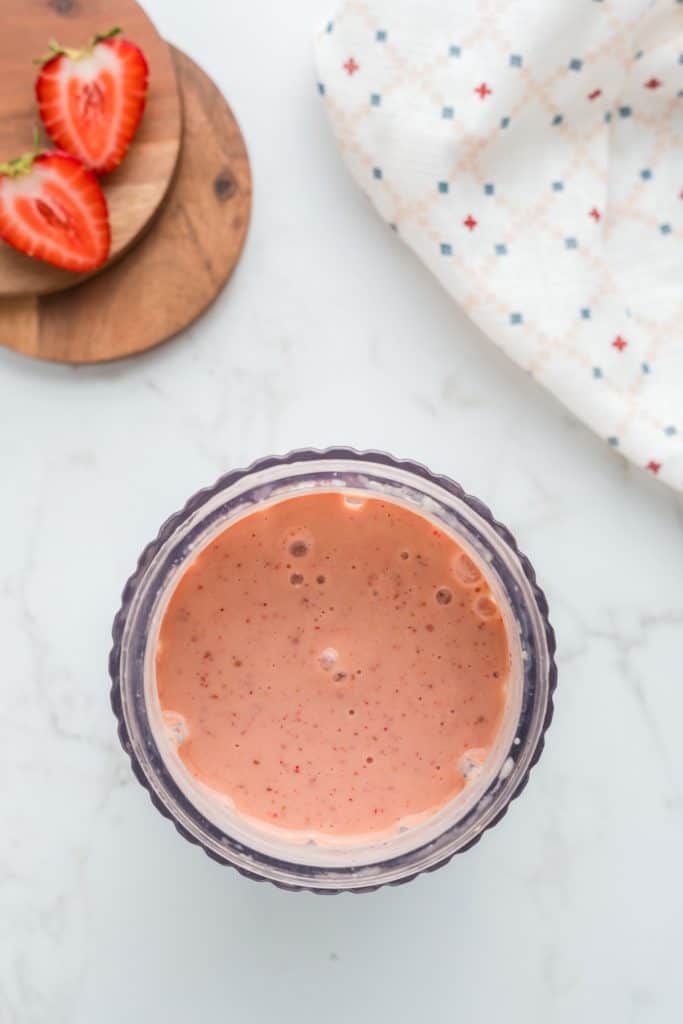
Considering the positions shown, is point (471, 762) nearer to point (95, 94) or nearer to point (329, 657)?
point (329, 657)

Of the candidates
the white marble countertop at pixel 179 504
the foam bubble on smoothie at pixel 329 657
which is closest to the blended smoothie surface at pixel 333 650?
the foam bubble on smoothie at pixel 329 657

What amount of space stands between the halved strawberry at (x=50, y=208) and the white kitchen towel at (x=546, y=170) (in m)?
0.22

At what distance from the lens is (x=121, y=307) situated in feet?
3.09

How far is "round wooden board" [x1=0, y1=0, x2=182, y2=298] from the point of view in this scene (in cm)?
92

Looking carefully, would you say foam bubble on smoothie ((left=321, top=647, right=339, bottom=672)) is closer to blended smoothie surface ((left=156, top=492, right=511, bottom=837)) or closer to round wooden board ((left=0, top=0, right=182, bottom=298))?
blended smoothie surface ((left=156, top=492, right=511, bottom=837))

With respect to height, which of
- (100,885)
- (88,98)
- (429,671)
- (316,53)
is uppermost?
(316,53)

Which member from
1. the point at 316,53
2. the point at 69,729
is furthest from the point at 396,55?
the point at 69,729

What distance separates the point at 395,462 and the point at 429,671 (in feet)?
0.57

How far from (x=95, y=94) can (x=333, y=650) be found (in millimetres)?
497

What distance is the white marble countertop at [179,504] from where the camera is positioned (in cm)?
98

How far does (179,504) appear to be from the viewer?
982 millimetres

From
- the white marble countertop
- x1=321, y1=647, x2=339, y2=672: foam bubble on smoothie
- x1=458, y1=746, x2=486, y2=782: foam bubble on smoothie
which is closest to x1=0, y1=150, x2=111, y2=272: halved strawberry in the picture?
the white marble countertop

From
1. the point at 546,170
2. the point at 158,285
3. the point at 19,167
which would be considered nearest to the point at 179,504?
the point at 158,285

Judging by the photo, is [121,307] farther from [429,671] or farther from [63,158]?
[429,671]
